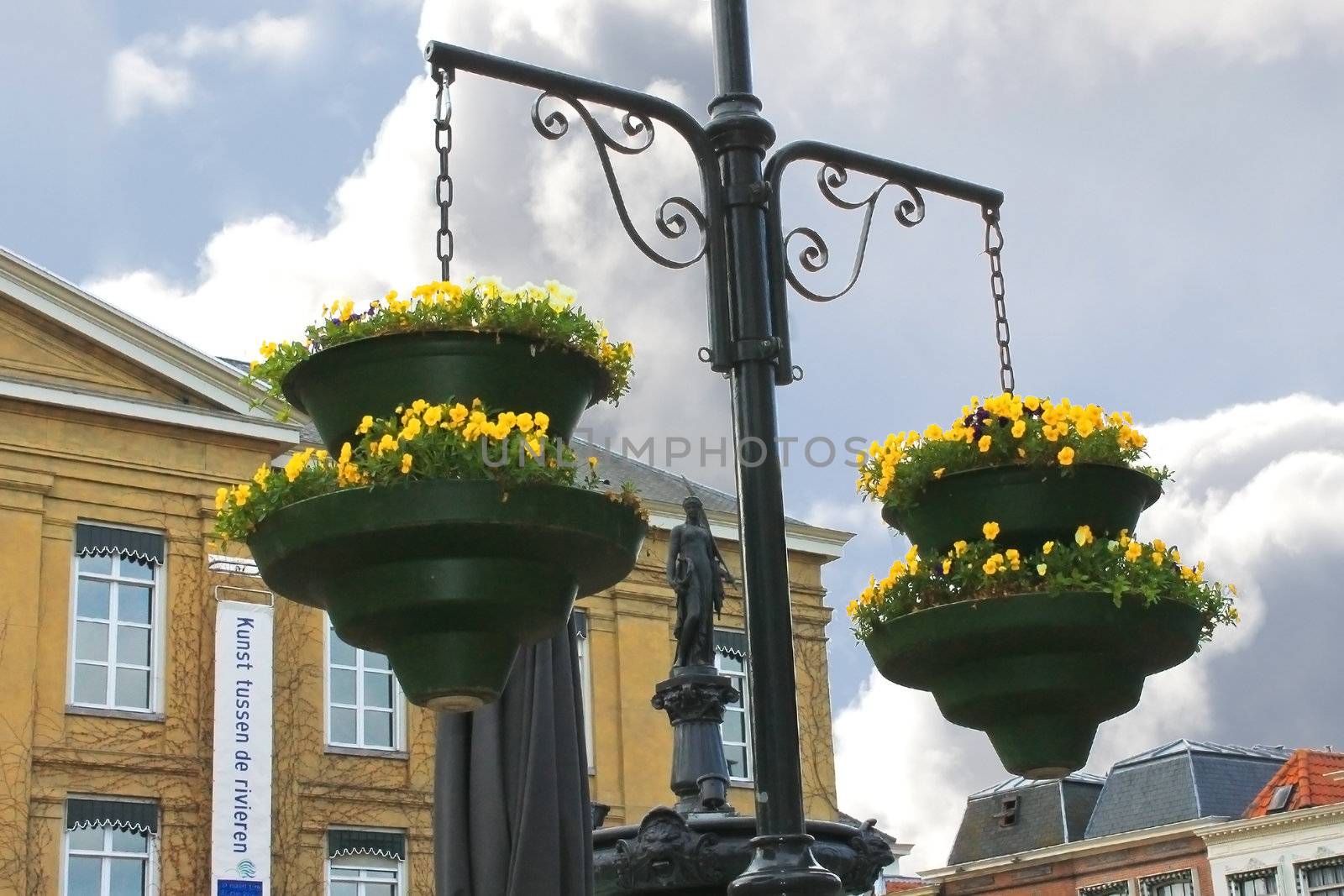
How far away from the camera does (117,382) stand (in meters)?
22.3

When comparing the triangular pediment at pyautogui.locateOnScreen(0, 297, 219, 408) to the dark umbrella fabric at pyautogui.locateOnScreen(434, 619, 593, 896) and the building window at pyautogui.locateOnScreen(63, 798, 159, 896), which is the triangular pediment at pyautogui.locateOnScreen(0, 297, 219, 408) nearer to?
the building window at pyautogui.locateOnScreen(63, 798, 159, 896)

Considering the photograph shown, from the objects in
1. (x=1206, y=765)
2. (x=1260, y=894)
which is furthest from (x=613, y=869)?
(x=1206, y=765)

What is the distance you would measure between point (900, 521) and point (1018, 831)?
40242 mm

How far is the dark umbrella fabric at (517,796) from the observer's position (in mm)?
7480

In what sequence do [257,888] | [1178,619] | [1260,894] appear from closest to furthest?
[1178,619] < [257,888] < [1260,894]

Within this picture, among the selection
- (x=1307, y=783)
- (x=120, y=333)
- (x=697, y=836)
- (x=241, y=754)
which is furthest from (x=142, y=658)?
(x=1307, y=783)

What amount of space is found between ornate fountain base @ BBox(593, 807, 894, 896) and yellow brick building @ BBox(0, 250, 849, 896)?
12707 mm

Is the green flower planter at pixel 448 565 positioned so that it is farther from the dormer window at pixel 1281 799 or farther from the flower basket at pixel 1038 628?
the dormer window at pixel 1281 799

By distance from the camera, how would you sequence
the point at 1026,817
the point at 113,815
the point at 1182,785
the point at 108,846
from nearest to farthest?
the point at 108,846, the point at 113,815, the point at 1182,785, the point at 1026,817

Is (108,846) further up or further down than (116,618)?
further down

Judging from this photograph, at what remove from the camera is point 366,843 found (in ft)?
73.1

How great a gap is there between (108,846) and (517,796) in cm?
1433

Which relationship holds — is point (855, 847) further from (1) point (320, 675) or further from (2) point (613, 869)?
(1) point (320, 675)

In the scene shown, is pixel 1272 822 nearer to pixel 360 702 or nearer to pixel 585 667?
pixel 585 667
